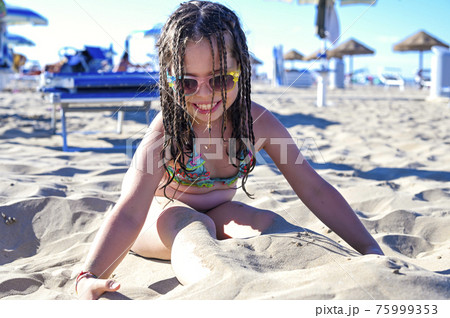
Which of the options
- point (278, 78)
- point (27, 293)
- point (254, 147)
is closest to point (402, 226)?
point (254, 147)

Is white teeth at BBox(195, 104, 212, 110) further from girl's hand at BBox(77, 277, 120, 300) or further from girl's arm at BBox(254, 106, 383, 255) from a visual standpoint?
girl's hand at BBox(77, 277, 120, 300)

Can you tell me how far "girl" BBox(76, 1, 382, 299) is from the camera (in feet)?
5.03

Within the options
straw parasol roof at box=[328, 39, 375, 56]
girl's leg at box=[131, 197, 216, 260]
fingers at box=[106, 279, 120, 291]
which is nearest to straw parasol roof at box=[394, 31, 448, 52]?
straw parasol roof at box=[328, 39, 375, 56]

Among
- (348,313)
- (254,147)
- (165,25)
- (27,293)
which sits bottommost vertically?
(27,293)

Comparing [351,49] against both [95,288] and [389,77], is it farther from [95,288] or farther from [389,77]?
[95,288]

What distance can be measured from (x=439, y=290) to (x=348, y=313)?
261 millimetres

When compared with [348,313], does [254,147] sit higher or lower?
higher

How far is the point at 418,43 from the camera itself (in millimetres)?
20609

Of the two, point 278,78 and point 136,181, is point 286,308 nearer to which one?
point 136,181

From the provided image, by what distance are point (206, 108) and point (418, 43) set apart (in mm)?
21674

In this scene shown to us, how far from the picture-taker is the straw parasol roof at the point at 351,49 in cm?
2420

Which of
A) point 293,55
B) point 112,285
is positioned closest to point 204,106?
point 112,285

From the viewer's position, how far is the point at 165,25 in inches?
66.4

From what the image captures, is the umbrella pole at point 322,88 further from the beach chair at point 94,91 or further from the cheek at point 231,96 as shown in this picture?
the cheek at point 231,96
